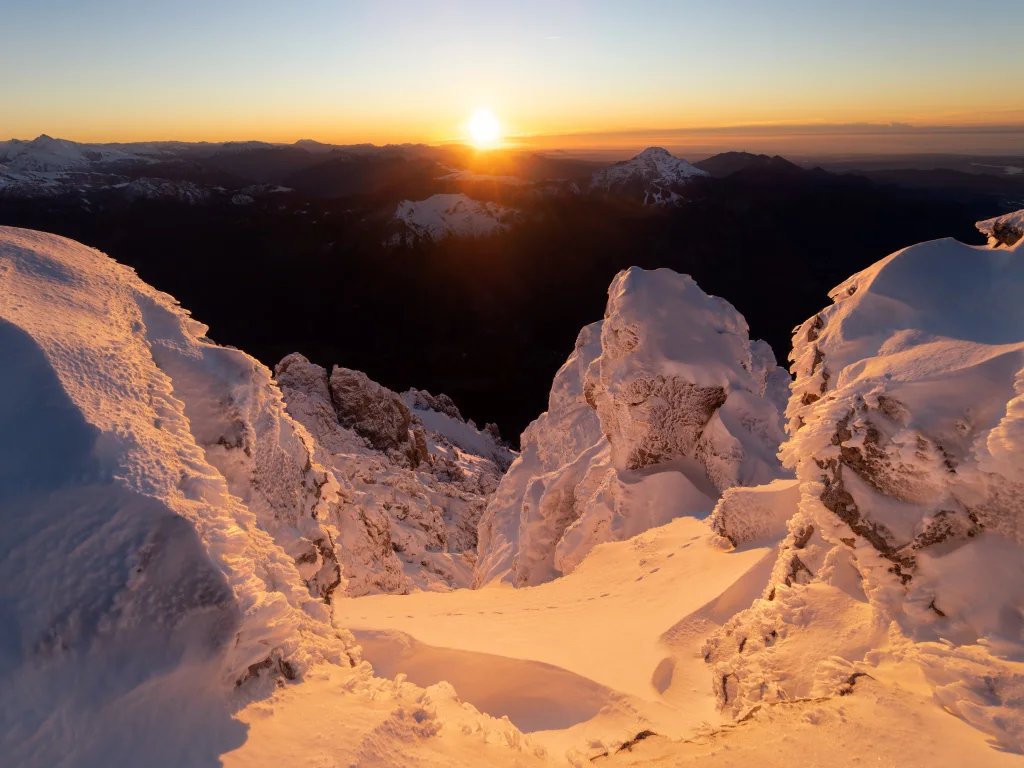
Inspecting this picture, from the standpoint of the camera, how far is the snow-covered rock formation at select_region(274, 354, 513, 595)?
62.2 feet

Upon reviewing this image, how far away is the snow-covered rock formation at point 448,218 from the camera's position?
11844cm

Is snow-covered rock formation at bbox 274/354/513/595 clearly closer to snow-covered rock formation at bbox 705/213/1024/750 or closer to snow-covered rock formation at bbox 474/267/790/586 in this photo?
snow-covered rock formation at bbox 474/267/790/586

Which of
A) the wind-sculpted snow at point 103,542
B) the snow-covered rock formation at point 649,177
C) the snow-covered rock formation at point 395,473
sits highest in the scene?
the snow-covered rock formation at point 649,177

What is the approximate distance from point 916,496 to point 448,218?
124598 mm

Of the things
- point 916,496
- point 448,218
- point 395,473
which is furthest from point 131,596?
point 448,218

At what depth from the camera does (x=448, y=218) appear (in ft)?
402

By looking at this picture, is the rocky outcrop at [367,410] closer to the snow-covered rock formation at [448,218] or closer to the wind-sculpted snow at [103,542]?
the wind-sculpted snow at [103,542]

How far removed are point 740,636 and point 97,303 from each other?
6.50m

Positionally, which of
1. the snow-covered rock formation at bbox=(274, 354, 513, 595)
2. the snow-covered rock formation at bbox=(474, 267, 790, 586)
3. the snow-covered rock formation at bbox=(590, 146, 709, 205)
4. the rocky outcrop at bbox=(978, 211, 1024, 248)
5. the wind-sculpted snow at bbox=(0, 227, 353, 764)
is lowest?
the snow-covered rock formation at bbox=(274, 354, 513, 595)

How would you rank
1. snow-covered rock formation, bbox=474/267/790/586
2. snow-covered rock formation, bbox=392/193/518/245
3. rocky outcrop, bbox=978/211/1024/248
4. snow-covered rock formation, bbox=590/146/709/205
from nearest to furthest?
rocky outcrop, bbox=978/211/1024/248, snow-covered rock formation, bbox=474/267/790/586, snow-covered rock formation, bbox=392/193/518/245, snow-covered rock formation, bbox=590/146/709/205

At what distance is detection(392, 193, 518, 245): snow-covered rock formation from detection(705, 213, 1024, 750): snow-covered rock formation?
116m

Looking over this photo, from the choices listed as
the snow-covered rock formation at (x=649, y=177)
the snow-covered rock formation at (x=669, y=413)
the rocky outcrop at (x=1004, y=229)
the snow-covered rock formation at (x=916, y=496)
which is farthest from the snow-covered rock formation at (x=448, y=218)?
the snow-covered rock formation at (x=916, y=496)

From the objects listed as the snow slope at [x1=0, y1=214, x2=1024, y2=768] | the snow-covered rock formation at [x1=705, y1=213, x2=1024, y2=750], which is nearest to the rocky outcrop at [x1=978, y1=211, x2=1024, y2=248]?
the snow-covered rock formation at [x1=705, y1=213, x2=1024, y2=750]

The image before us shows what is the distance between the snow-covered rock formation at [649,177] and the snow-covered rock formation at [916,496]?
488 feet
